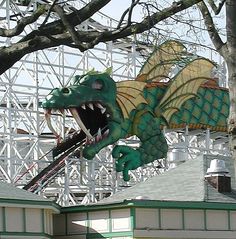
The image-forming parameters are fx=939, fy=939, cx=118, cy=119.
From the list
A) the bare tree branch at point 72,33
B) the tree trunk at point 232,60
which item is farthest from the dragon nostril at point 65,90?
the tree trunk at point 232,60

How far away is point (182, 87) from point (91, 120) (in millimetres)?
4529

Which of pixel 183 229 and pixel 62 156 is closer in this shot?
pixel 183 229

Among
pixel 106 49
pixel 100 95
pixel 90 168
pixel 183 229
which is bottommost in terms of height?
pixel 183 229

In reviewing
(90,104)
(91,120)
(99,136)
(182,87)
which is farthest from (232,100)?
Result: (182,87)

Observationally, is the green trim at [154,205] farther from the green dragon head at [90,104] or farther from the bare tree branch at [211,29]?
the green dragon head at [90,104]

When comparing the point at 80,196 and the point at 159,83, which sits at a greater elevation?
the point at 159,83

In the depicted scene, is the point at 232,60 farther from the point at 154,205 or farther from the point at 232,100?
the point at 154,205

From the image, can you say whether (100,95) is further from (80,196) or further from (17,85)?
(80,196)

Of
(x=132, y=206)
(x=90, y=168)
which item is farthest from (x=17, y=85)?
(x=132, y=206)

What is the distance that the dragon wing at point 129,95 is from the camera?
34781 mm

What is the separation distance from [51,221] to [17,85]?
14.4 meters

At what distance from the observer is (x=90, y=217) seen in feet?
70.9

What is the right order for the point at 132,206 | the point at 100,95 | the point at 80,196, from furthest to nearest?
the point at 80,196 → the point at 100,95 → the point at 132,206

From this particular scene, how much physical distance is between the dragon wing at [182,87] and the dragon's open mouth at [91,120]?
3.00 meters
